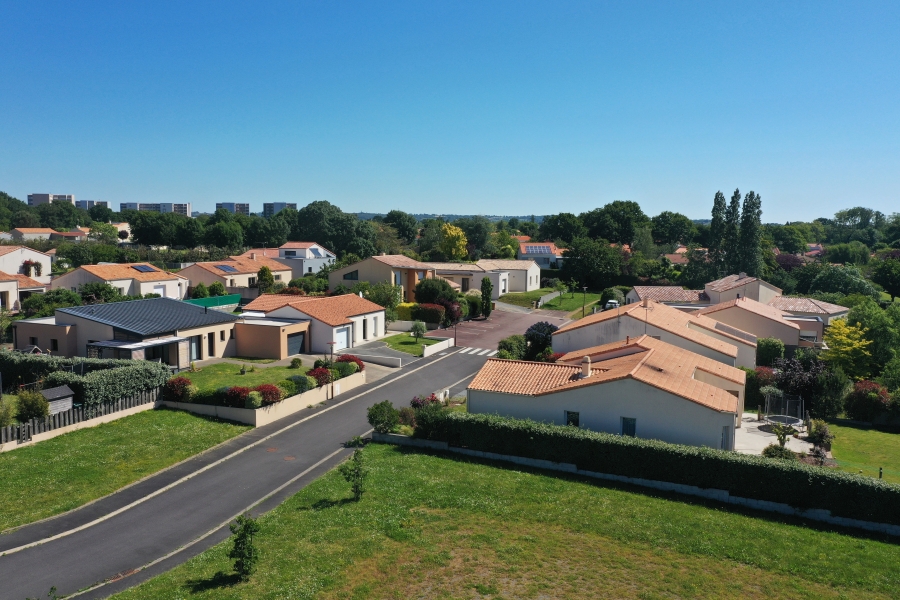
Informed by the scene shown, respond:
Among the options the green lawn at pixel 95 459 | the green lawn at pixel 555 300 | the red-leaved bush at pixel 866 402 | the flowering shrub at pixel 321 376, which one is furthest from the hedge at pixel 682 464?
the green lawn at pixel 555 300

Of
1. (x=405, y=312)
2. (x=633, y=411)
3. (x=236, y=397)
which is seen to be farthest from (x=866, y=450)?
(x=405, y=312)

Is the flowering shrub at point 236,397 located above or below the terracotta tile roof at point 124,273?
below

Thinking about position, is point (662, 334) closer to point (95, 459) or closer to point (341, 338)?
point (341, 338)

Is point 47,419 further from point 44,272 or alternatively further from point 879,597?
point 44,272

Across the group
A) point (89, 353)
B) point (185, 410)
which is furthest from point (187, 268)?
point (185, 410)

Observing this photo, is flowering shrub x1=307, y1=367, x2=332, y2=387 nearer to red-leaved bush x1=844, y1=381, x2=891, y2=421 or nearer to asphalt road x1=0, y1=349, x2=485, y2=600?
asphalt road x1=0, y1=349, x2=485, y2=600

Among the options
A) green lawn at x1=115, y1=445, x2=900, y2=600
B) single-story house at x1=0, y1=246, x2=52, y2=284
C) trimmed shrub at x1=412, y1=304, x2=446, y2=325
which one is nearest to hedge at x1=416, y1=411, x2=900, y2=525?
green lawn at x1=115, y1=445, x2=900, y2=600

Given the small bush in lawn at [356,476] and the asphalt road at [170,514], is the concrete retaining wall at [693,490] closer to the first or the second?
the asphalt road at [170,514]
